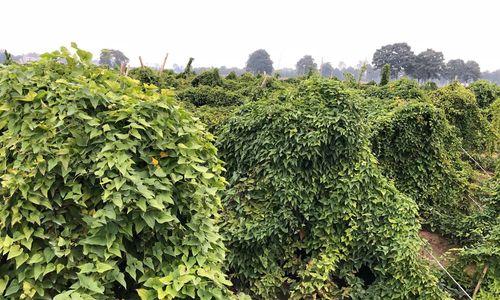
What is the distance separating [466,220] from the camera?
6.25m

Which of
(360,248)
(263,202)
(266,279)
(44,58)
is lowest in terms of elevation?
(266,279)

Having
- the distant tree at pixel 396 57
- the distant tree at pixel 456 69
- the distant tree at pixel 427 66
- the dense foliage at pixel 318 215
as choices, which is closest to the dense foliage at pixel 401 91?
the dense foliage at pixel 318 215

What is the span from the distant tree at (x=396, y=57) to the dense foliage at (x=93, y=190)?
6474 centimetres

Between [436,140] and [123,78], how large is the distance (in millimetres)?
6157

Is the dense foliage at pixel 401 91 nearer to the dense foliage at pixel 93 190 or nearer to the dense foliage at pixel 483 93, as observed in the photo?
the dense foliage at pixel 483 93

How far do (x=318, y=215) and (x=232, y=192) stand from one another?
1.09 metres

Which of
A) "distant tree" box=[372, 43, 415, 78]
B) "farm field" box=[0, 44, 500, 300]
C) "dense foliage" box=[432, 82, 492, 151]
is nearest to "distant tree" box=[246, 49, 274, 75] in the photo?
"distant tree" box=[372, 43, 415, 78]

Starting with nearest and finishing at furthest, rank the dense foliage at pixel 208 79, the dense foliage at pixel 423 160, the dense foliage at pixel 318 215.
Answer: the dense foliage at pixel 318 215 < the dense foliage at pixel 423 160 < the dense foliage at pixel 208 79

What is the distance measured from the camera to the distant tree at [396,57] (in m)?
61.7

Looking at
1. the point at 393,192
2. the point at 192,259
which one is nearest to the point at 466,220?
the point at 393,192

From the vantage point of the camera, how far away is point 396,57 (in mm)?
64938

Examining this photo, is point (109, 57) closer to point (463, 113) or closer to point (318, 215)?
point (318, 215)

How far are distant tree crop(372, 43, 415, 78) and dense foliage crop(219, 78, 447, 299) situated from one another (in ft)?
203

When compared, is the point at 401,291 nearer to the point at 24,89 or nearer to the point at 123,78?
the point at 123,78
